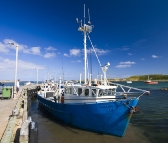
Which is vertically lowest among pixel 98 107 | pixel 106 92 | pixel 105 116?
pixel 105 116

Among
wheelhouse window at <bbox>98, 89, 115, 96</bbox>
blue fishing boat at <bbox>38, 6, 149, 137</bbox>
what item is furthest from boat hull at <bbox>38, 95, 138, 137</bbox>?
wheelhouse window at <bbox>98, 89, 115, 96</bbox>

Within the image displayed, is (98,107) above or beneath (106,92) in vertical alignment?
beneath

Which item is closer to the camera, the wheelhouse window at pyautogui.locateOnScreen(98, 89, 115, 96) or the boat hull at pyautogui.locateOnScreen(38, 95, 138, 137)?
the boat hull at pyautogui.locateOnScreen(38, 95, 138, 137)

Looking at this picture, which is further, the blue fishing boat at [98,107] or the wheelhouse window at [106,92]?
the wheelhouse window at [106,92]

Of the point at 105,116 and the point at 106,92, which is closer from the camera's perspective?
the point at 105,116

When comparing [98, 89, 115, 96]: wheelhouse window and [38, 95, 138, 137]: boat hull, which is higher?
[98, 89, 115, 96]: wheelhouse window

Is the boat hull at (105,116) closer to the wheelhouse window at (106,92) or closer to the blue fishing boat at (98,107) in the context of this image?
the blue fishing boat at (98,107)

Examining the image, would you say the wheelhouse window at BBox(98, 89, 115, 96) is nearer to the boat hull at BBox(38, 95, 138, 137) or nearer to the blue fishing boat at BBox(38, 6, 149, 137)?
the blue fishing boat at BBox(38, 6, 149, 137)

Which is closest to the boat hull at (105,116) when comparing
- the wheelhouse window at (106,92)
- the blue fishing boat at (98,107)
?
the blue fishing boat at (98,107)

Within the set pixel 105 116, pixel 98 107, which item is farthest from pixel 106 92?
pixel 105 116

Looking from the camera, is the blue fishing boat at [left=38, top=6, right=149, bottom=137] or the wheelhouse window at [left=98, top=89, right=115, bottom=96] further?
the wheelhouse window at [left=98, top=89, right=115, bottom=96]

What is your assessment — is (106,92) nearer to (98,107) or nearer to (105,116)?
(98,107)

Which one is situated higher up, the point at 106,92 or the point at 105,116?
the point at 106,92

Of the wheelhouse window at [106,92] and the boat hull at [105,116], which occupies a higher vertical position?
the wheelhouse window at [106,92]
